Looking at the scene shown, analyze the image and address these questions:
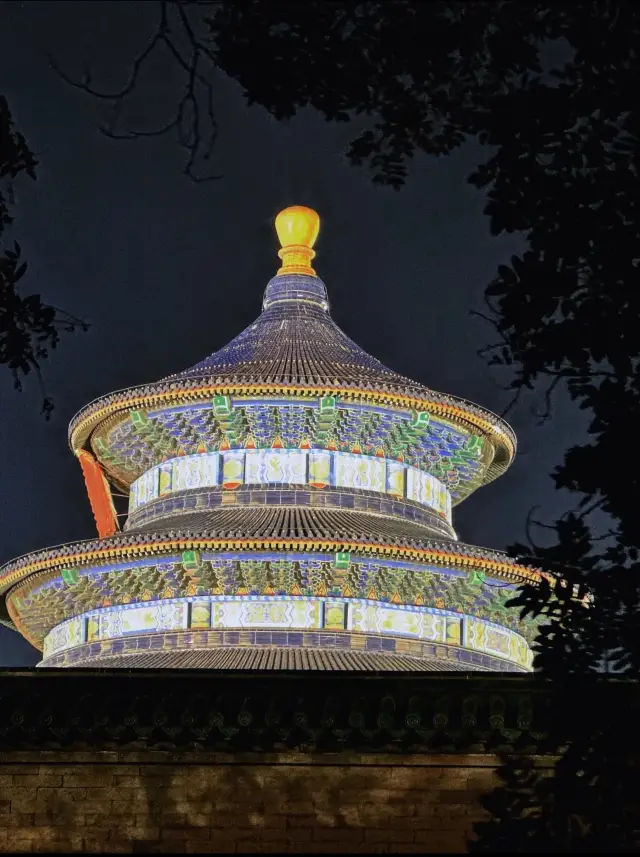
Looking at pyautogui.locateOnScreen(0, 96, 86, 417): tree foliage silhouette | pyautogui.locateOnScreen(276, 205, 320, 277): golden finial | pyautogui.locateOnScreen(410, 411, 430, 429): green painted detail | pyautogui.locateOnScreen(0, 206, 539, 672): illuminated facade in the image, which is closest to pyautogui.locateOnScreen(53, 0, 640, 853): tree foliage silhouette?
pyautogui.locateOnScreen(0, 96, 86, 417): tree foliage silhouette

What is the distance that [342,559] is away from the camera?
21.9m

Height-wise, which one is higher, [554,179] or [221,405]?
[221,405]

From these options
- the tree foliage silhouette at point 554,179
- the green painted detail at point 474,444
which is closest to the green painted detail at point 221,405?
the green painted detail at point 474,444

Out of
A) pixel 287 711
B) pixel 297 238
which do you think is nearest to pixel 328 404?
pixel 297 238

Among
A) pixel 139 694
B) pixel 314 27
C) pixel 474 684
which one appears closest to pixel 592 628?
pixel 314 27

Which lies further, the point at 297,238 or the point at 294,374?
the point at 297,238

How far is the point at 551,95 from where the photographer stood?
1034 centimetres

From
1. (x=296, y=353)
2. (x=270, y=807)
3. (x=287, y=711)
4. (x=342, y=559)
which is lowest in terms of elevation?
(x=270, y=807)

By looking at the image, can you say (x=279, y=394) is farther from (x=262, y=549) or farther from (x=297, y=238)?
(x=297, y=238)

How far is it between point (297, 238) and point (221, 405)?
4.36 m

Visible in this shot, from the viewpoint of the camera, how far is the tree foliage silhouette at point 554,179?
Result: 10.1 metres

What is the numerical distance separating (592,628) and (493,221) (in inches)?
95.7

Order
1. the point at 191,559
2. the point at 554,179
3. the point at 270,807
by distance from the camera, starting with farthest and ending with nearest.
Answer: the point at 191,559 < the point at 270,807 < the point at 554,179

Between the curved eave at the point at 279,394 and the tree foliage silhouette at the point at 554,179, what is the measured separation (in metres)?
12.9
